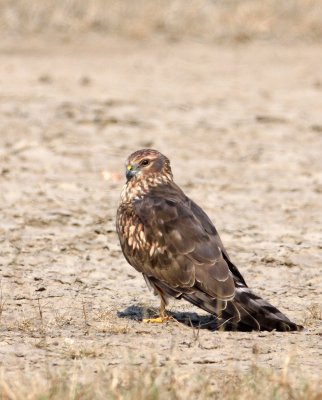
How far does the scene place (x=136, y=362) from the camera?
6.12m

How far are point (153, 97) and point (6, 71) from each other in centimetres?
245

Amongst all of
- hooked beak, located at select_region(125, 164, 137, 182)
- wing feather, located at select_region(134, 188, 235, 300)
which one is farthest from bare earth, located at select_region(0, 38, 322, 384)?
hooked beak, located at select_region(125, 164, 137, 182)

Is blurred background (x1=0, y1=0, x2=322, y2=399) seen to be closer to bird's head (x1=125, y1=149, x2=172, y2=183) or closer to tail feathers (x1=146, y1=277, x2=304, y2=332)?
tail feathers (x1=146, y1=277, x2=304, y2=332)

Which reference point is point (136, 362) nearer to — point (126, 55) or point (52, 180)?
point (52, 180)

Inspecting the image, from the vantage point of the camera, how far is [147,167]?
7578mm

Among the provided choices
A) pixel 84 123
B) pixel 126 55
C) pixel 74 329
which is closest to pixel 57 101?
pixel 84 123

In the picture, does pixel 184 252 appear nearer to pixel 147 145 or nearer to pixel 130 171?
pixel 130 171

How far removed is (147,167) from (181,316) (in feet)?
3.29

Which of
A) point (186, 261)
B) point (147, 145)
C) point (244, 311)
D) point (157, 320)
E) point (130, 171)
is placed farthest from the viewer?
point (147, 145)

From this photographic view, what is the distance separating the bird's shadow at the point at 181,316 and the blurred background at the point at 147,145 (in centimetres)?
10

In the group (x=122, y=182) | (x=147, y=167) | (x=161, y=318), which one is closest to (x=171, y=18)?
(x=122, y=182)

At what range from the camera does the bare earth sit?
6.54 m

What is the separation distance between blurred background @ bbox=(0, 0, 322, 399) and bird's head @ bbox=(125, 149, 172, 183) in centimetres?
88

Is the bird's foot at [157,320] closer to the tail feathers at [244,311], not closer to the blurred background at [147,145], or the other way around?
the blurred background at [147,145]
